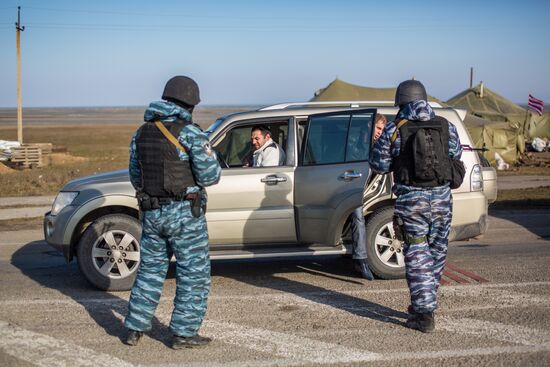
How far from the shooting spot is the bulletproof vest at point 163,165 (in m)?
5.05

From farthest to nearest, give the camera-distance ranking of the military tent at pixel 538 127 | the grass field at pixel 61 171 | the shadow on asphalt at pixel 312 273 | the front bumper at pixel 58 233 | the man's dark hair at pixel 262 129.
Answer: the military tent at pixel 538 127 → the grass field at pixel 61 171 → the man's dark hair at pixel 262 129 → the front bumper at pixel 58 233 → the shadow on asphalt at pixel 312 273

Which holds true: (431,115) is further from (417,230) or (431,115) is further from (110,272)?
A: (110,272)

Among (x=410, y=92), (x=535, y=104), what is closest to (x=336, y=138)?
(x=410, y=92)

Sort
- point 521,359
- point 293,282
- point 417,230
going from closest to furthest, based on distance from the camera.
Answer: point 521,359, point 417,230, point 293,282

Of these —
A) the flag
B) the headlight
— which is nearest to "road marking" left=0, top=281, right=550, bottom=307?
the headlight

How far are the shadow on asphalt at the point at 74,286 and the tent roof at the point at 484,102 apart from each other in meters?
25.6

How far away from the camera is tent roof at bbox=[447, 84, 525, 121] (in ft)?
105

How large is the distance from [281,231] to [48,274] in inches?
114

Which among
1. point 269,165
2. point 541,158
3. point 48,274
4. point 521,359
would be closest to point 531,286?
point 521,359

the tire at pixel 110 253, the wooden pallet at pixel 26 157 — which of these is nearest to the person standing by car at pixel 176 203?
the tire at pixel 110 253

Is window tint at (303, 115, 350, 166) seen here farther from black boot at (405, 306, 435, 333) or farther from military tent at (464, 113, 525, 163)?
military tent at (464, 113, 525, 163)

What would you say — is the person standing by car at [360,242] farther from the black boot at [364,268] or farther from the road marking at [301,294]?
the road marking at [301,294]

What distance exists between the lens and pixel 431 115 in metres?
5.55

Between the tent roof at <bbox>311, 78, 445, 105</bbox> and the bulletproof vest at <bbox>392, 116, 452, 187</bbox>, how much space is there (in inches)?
893
